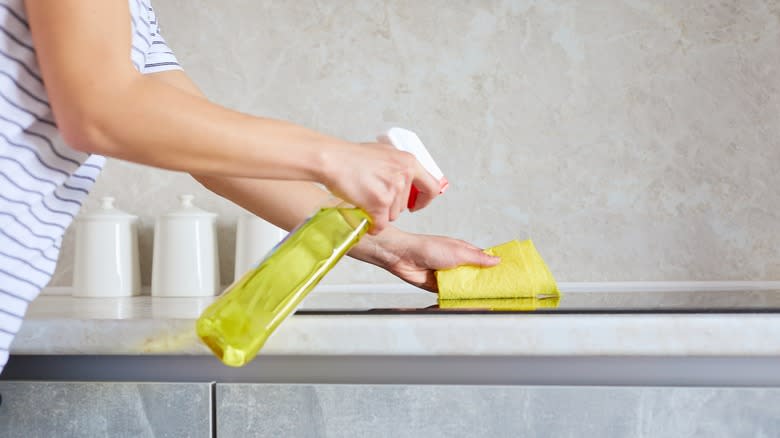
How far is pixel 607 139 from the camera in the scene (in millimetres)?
1414

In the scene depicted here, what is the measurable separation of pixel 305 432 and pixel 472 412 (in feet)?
0.49

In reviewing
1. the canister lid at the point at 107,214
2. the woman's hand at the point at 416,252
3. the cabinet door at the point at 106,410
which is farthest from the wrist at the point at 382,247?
the canister lid at the point at 107,214

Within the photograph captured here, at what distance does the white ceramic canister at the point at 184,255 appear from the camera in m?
1.36

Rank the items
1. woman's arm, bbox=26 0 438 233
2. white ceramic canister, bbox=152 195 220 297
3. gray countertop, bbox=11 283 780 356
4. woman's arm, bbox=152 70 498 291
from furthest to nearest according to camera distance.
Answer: white ceramic canister, bbox=152 195 220 297 → woman's arm, bbox=152 70 498 291 → gray countertop, bbox=11 283 780 356 → woman's arm, bbox=26 0 438 233

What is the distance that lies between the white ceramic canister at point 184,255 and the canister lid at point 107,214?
6 centimetres

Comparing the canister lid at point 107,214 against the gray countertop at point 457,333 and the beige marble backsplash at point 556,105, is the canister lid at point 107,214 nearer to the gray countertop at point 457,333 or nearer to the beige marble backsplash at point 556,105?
the beige marble backsplash at point 556,105

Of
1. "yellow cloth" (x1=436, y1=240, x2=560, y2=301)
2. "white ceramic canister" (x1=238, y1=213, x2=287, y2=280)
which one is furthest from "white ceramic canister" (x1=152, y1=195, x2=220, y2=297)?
"yellow cloth" (x1=436, y1=240, x2=560, y2=301)

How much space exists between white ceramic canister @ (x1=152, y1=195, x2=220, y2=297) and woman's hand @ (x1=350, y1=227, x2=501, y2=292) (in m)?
0.45

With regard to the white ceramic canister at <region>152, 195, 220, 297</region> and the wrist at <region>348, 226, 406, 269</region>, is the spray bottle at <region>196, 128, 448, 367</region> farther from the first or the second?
the white ceramic canister at <region>152, 195, 220, 297</region>

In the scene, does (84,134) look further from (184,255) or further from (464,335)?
(184,255)

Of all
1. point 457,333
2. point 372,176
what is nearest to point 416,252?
point 457,333

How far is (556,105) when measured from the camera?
4.67ft

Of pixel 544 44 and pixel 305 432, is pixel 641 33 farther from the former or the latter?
pixel 305 432

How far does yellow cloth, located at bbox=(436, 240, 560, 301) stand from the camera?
0.97m
